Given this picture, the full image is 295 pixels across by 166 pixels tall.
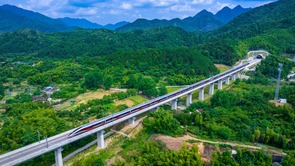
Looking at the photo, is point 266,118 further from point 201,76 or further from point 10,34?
point 10,34

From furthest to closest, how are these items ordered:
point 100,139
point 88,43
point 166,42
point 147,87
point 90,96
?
point 88,43 → point 166,42 → point 90,96 → point 147,87 → point 100,139

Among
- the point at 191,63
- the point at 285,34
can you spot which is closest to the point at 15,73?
the point at 191,63

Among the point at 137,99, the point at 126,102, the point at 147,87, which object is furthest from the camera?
the point at 147,87

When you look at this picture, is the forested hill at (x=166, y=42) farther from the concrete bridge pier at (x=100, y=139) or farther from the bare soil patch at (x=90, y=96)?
the concrete bridge pier at (x=100, y=139)

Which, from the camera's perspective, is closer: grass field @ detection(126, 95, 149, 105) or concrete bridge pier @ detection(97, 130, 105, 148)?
concrete bridge pier @ detection(97, 130, 105, 148)

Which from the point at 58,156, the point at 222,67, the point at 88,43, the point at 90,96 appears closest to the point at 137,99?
the point at 90,96

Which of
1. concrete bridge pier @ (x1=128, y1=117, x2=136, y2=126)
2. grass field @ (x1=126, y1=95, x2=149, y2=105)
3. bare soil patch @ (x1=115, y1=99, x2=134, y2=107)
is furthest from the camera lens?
grass field @ (x1=126, y1=95, x2=149, y2=105)

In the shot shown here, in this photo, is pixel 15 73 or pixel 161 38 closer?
pixel 15 73

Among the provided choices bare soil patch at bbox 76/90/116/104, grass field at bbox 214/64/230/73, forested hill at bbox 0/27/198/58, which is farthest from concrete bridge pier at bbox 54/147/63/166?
forested hill at bbox 0/27/198/58

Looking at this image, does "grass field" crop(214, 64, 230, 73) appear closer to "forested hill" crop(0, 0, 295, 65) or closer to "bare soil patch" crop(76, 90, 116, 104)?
"forested hill" crop(0, 0, 295, 65)

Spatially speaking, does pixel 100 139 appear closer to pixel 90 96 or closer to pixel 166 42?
pixel 90 96

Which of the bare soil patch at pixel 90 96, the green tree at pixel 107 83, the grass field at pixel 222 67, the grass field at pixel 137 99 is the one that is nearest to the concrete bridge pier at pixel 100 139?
the grass field at pixel 137 99
